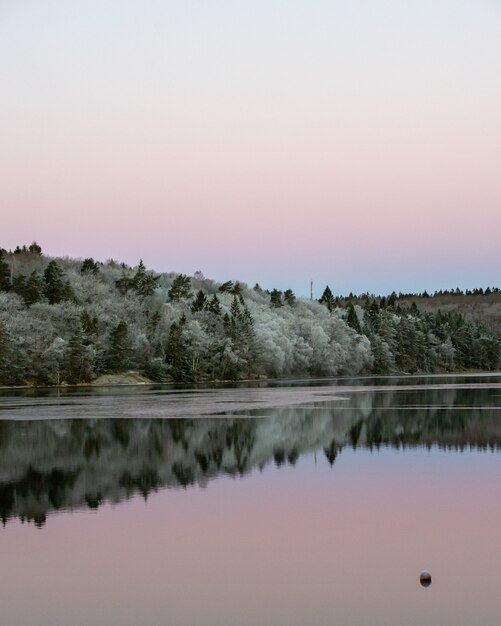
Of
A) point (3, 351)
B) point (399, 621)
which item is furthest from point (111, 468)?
point (3, 351)

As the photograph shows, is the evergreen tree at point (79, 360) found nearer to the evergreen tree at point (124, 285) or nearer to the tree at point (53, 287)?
the tree at point (53, 287)

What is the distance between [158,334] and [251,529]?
5253 inches

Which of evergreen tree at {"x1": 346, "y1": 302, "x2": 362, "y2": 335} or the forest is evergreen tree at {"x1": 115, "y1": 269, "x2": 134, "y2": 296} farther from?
evergreen tree at {"x1": 346, "y1": 302, "x2": 362, "y2": 335}

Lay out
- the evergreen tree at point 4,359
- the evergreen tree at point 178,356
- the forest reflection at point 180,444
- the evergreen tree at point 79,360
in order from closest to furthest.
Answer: the forest reflection at point 180,444 < the evergreen tree at point 4,359 < the evergreen tree at point 79,360 < the evergreen tree at point 178,356

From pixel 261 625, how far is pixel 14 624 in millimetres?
4022

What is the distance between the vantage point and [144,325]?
159 meters

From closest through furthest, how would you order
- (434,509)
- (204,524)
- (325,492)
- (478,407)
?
1. (204,524)
2. (434,509)
3. (325,492)
4. (478,407)

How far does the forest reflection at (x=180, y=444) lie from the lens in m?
26.1

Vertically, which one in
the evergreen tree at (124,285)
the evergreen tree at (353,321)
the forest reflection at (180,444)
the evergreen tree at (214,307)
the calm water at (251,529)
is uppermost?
the evergreen tree at (124,285)

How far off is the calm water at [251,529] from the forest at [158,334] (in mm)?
90855

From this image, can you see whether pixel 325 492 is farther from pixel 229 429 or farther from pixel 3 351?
pixel 3 351

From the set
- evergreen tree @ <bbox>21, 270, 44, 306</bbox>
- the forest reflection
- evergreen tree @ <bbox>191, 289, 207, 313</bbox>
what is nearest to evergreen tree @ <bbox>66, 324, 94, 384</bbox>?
evergreen tree @ <bbox>21, 270, 44, 306</bbox>

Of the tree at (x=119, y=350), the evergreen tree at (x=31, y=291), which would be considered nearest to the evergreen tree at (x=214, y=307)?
the tree at (x=119, y=350)

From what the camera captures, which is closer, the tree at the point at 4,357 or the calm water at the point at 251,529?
the calm water at the point at 251,529
